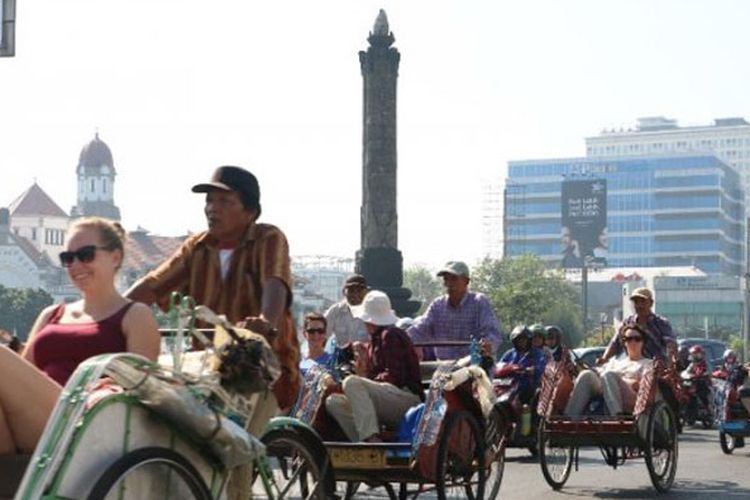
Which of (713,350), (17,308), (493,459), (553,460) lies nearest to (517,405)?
(553,460)

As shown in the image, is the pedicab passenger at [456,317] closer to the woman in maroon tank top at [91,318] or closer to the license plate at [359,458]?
the license plate at [359,458]

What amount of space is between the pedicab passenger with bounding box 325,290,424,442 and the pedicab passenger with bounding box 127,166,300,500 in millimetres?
3513

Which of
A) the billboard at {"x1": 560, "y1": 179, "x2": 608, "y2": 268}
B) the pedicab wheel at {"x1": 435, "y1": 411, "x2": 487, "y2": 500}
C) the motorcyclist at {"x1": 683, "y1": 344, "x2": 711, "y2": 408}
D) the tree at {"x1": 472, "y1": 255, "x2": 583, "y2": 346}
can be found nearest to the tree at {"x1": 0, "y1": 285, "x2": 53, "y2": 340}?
the tree at {"x1": 472, "y1": 255, "x2": 583, "y2": 346}

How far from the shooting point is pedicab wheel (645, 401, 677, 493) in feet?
48.5

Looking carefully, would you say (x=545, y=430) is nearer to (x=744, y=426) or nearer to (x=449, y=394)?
(x=449, y=394)

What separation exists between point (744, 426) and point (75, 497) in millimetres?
16119

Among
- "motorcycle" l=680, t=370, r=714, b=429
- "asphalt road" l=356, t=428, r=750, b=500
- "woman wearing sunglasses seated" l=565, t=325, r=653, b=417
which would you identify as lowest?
"motorcycle" l=680, t=370, r=714, b=429

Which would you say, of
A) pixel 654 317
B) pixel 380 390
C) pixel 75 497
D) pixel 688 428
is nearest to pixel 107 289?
pixel 75 497

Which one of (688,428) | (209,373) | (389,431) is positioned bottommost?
(688,428)

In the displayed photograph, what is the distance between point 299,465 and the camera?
8.41 meters

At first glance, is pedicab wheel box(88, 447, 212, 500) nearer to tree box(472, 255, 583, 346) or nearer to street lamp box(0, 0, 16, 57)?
street lamp box(0, 0, 16, 57)

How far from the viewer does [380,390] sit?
1141cm

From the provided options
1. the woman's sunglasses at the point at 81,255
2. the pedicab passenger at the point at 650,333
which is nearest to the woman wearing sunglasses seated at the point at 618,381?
the pedicab passenger at the point at 650,333

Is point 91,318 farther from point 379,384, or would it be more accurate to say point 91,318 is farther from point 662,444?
point 662,444
